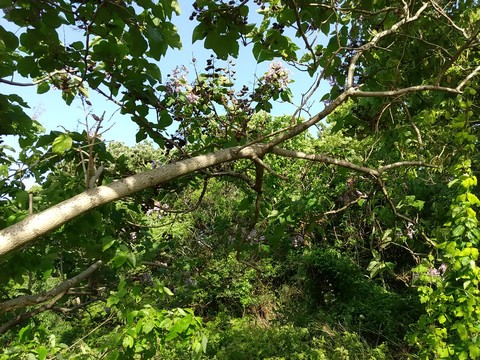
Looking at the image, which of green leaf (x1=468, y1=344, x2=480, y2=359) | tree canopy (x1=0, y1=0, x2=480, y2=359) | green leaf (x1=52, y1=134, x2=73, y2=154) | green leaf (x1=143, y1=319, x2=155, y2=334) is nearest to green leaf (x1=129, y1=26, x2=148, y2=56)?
tree canopy (x1=0, y1=0, x2=480, y2=359)


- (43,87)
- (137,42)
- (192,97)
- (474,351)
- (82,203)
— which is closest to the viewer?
(82,203)

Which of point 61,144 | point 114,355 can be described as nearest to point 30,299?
point 114,355

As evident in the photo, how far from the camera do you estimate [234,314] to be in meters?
7.63

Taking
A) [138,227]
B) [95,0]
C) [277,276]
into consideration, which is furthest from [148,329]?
[277,276]

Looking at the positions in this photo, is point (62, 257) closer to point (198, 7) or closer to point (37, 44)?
point (37, 44)

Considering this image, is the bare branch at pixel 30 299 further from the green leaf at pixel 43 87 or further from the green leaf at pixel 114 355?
the green leaf at pixel 43 87

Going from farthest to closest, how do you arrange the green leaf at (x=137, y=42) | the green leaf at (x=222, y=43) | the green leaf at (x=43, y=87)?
the green leaf at (x=43, y=87)
the green leaf at (x=222, y=43)
the green leaf at (x=137, y=42)

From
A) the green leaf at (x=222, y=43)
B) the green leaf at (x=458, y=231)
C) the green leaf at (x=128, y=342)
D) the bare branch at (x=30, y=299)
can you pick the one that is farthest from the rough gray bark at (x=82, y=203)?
the green leaf at (x=458, y=231)

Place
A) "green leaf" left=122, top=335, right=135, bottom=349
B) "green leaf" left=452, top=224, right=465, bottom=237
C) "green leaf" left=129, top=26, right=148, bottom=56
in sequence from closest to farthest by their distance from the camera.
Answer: "green leaf" left=122, top=335, right=135, bottom=349 < "green leaf" left=129, top=26, right=148, bottom=56 < "green leaf" left=452, top=224, right=465, bottom=237

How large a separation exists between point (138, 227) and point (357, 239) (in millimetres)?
5997

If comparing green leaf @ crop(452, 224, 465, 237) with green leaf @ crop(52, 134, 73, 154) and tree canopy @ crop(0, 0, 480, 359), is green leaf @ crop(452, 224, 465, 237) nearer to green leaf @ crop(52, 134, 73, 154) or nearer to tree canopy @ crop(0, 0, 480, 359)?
tree canopy @ crop(0, 0, 480, 359)

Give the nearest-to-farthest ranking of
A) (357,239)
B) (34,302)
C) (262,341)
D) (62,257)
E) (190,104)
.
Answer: (34,302)
(190,104)
(62,257)
(262,341)
(357,239)

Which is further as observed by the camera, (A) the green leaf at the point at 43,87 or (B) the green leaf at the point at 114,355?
(A) the green leaf at the point at 43,87

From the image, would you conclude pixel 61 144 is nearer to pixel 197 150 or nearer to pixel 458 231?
pixel 197 150
